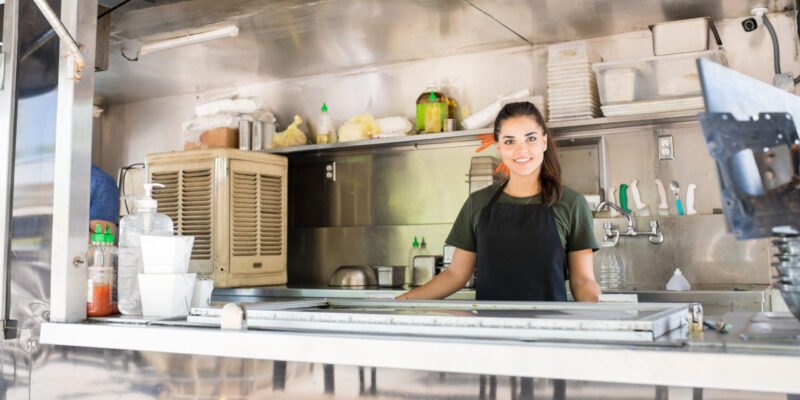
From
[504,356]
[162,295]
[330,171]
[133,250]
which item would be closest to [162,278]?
[162,295]

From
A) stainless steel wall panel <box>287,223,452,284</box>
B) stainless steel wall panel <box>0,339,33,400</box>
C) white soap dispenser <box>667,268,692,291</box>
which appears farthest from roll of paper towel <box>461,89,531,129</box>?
stainless steel wall panel <box>0,339,33,400</box>

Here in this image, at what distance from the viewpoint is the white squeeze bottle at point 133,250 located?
1.95 m

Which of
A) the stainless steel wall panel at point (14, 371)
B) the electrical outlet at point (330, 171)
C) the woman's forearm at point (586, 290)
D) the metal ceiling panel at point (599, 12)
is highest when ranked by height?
the metal ceiling panel at point (599, 12)

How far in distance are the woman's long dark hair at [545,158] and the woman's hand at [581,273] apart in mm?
229

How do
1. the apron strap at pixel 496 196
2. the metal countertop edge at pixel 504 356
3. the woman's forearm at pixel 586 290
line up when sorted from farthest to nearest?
the apron strap at pixel 496 196, the woman's forearm at pixel 586 290, the metal countertop edge at pixel 504 356

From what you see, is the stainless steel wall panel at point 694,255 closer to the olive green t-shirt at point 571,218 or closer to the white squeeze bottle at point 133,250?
the olive green t-shirt at point 571,218

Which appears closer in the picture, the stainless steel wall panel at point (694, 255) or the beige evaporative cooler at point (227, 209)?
the stainless steel wall panel at point (694, 255)

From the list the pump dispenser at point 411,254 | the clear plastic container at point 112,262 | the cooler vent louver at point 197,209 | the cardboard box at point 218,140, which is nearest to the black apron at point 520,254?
the clear plastic container at point 112,262

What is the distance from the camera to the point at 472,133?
452 centimetres

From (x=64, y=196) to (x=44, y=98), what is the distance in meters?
0.30

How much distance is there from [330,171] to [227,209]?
3.24 ft

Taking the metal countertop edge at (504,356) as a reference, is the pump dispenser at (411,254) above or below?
above

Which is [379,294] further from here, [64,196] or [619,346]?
[619,346]

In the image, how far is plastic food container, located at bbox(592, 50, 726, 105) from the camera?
3.89m
